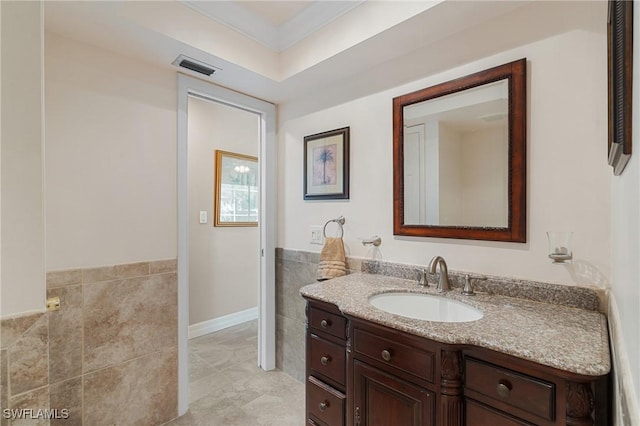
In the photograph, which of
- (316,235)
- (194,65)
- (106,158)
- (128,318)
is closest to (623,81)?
(316,235)

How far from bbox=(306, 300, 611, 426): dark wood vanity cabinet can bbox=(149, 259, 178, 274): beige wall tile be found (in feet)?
3.30

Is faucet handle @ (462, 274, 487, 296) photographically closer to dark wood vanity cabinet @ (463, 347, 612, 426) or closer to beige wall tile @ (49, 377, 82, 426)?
dark wood vanity cabinet @ (463, 347, 612, 426)

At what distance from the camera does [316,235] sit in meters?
2.21

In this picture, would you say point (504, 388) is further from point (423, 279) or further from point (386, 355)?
point (423, 279)

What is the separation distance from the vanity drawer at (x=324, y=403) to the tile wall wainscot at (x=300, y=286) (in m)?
0.70

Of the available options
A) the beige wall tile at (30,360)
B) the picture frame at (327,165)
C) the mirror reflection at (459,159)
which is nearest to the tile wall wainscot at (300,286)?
the mirror reflection at (459,159)

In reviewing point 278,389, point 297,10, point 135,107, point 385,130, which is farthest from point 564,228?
point 135,107

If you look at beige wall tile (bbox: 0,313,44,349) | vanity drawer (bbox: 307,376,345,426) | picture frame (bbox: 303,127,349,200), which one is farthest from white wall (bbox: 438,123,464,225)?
beige wall tile (bbox: 0,313,44,349)

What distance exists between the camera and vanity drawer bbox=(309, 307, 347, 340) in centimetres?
138

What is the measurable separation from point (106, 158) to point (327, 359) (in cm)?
162

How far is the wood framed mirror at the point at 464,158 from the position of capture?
133 cm

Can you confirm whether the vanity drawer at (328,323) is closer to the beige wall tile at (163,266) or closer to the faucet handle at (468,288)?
the faucet handle at (468,288)

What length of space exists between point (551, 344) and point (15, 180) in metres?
1.67

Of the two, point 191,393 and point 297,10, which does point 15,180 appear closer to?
point 297,10
